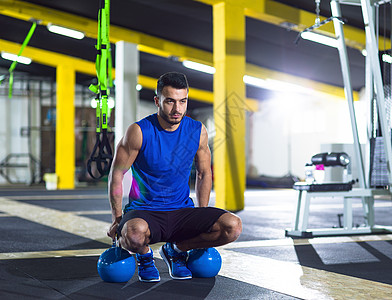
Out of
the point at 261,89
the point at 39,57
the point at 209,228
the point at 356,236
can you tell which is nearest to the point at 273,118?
the point at 261,89

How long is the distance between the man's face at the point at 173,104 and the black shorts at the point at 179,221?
491 millimetres

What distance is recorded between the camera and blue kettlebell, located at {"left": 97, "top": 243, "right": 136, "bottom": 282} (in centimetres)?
280

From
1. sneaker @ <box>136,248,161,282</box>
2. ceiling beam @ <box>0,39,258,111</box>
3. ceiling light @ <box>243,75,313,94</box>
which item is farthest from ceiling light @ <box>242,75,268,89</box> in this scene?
sneaker @ <box>136,248,161,282</box>

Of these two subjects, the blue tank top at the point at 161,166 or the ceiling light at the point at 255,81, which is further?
the ceiling light at the point at 255,81

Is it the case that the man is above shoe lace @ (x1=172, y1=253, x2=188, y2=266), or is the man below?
above

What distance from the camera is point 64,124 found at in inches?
537

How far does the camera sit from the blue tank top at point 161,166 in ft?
9.46

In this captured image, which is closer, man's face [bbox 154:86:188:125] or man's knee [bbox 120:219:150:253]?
man's knee [bbox 120:219:150:253]

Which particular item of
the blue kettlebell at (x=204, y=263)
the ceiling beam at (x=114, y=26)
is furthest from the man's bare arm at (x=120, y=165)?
the ceiling beam at (x=114, y=26)

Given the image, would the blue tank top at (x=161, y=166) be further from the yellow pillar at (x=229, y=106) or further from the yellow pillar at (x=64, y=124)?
the yellow pillar at (x=64, y=124)

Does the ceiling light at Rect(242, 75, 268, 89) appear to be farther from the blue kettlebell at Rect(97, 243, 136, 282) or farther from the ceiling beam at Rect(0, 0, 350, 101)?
the blue kettlebell at Rect(97, 243, 136, 282)

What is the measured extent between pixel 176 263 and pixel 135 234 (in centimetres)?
42

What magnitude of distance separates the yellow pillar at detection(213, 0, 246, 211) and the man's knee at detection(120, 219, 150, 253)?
190 inches

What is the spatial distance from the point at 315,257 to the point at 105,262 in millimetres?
1665
